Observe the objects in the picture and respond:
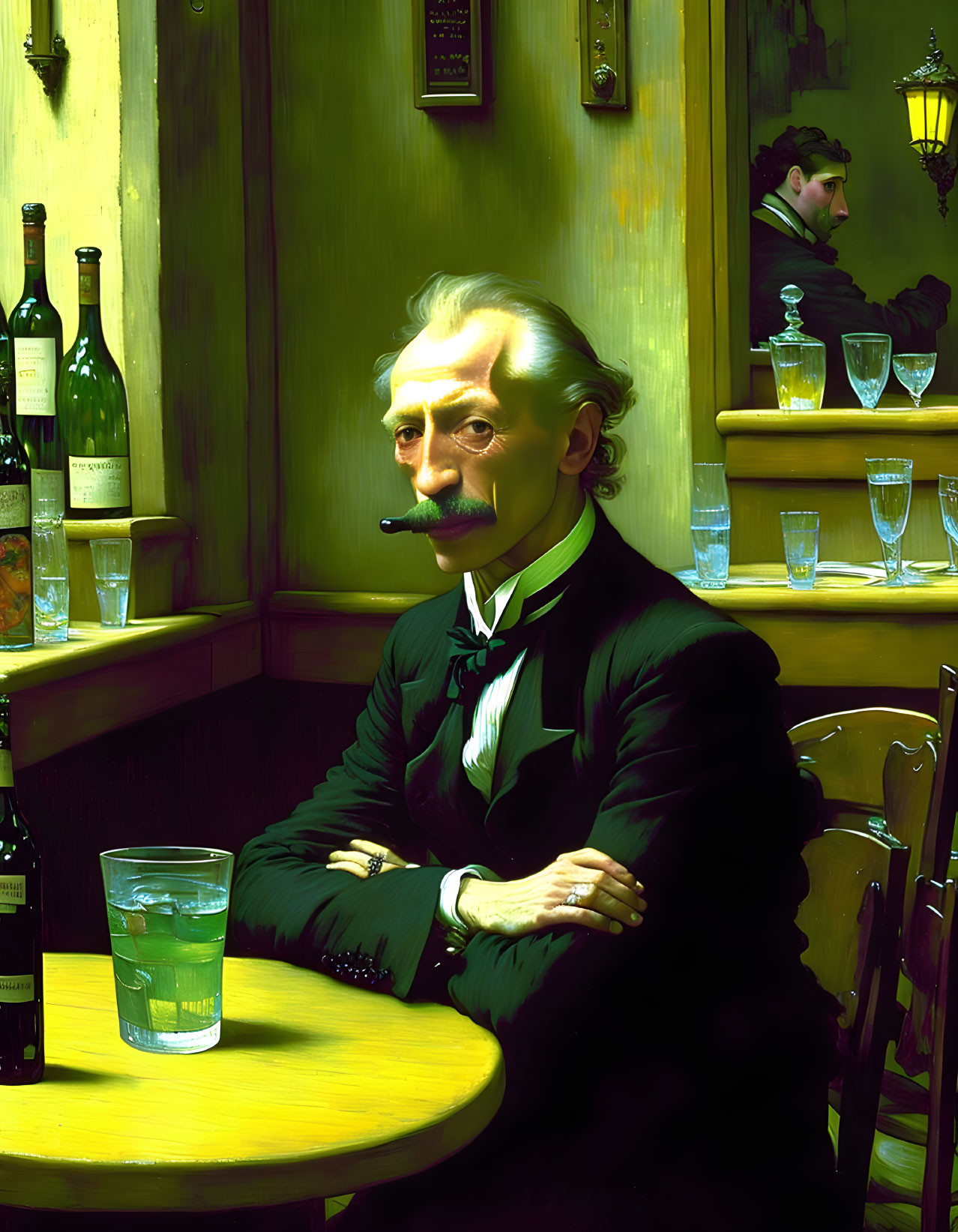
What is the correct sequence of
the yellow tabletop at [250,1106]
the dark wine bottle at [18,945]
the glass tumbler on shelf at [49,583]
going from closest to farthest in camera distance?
1. the yellow tabletop at [250,1106]
2. the dark wine bottle at [18,945]
3. the glass tumbler on shelf at [49,583]

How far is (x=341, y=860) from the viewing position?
1813mm

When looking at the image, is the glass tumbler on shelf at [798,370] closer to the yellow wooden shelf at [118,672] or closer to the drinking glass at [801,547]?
the drinking glass at [801,547]

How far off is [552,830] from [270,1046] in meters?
0.46

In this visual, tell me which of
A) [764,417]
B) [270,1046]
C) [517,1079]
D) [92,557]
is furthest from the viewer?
[764,417]

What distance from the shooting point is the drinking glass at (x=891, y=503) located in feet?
8.79

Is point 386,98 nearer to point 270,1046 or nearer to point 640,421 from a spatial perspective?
point 640,421

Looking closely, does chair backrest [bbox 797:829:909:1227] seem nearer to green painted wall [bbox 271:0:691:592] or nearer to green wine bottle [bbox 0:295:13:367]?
green painted wall [bbox 271:0:691:592]

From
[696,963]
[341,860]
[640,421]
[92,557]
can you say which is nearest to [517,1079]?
[696,963]

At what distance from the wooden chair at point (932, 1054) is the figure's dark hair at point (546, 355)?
0.65m

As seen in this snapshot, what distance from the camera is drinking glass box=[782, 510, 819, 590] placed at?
2.65 metres

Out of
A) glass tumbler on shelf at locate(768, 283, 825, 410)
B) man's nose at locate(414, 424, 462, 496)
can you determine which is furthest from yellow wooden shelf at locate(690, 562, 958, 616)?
man's nose at locate(414, 424, 462, 496)

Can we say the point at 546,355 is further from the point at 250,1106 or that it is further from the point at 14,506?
the point at 250,1106

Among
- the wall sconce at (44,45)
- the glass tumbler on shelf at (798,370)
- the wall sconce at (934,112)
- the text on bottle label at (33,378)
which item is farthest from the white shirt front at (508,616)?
the wall sconce at (934,112)

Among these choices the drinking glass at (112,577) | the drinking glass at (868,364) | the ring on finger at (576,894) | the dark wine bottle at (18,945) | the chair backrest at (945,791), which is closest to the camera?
the dark wine bottle at (18,945)
